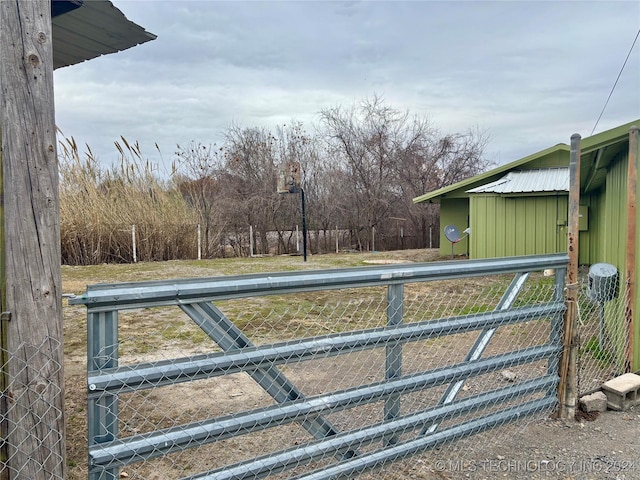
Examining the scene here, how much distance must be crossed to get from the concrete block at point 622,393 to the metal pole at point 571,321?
0.42 meters

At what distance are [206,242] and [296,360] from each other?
555 inches

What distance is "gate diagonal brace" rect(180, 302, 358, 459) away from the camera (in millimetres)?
1697

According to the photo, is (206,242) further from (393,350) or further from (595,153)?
(393,350)

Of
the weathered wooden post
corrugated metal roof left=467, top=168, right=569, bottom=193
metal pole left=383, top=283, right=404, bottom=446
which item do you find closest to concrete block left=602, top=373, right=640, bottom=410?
metal pole left=383, top=283, right=404, bottom=446

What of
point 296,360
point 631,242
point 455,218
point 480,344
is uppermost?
point 455,218

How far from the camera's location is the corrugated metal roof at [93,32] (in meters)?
2.44

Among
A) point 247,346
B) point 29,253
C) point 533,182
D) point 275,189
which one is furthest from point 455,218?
point 29,253

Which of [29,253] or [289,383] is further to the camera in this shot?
[289,383]

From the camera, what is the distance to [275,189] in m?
19.7

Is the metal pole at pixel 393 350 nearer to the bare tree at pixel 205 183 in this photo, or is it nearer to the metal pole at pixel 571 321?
the metal pole at pixel 571 321

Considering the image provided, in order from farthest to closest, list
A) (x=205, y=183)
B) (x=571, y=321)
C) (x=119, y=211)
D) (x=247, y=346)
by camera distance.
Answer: (x=205, y=183)
(x=119, y=211)
(x=571, y=321)
(x=247, y=346)

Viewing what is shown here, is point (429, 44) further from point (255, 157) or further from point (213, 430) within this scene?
point (213, 430)

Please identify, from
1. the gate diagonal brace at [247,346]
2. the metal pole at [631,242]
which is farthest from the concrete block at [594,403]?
the gate diagonal brace at [247,346]

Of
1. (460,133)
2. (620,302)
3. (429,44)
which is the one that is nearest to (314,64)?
(429,44)
